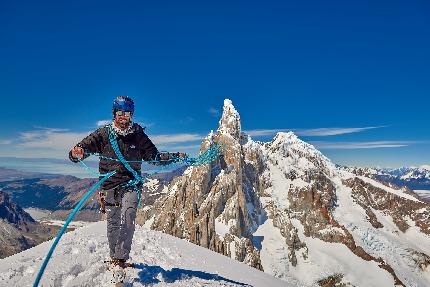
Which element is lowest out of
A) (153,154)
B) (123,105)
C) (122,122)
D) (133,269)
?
(133,269)

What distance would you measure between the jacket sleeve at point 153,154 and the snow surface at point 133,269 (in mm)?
3357

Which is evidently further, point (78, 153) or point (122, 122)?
point (122, 122)

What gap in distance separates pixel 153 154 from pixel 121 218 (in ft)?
6.76

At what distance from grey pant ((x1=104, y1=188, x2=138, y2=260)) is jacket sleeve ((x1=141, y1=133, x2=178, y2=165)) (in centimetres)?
123

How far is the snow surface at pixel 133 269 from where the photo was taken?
11.0 metres

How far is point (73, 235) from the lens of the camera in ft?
52.4

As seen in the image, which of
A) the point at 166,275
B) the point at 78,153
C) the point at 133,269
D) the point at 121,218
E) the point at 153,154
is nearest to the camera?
the point at 78,153

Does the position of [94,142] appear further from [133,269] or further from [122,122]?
[133,269]

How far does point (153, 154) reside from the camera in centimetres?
1203

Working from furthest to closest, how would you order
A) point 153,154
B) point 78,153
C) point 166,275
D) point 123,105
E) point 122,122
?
point 166,275 → point 153,154 → point 122,122 → point 123,105 → point 78,153

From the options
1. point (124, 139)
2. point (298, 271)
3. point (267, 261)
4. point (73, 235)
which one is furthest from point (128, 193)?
point (298, 271)

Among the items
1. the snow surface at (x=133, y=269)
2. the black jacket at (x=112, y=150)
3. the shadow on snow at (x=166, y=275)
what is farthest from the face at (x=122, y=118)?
the shadow on snow at (x=166, y=275)

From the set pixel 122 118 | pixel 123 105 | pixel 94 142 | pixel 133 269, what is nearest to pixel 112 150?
pixel 94 142

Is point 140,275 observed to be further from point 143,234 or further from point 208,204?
point 208,204
